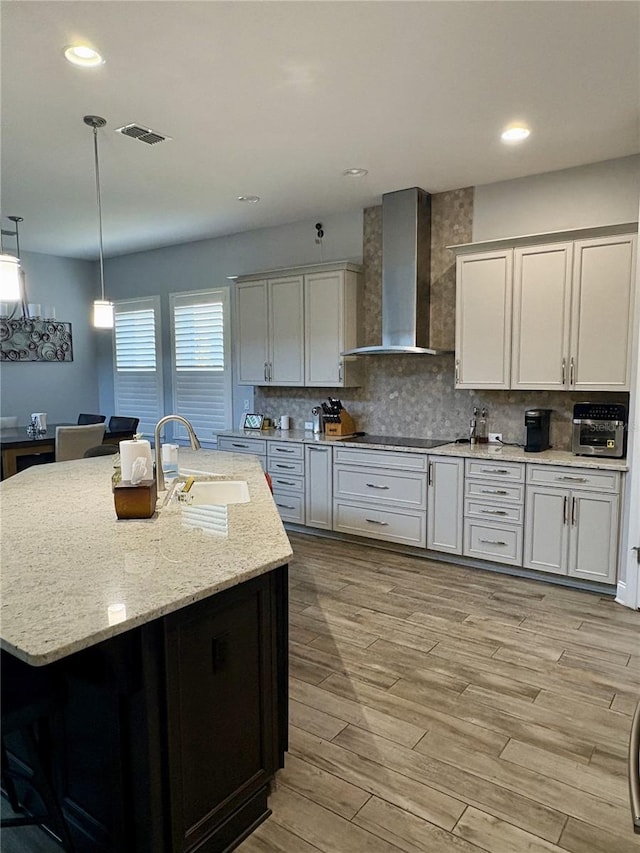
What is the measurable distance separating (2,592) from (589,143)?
4.05m

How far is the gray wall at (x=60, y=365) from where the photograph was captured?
22.9 feet

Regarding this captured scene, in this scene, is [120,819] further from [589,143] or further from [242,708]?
[589,143]

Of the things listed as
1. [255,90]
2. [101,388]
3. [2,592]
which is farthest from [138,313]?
[2,592]

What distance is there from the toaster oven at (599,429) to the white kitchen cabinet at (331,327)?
78.2 inches

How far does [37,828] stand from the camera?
1856mm

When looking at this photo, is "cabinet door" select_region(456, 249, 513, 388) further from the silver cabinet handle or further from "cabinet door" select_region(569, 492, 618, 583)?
the silver cabinet handle

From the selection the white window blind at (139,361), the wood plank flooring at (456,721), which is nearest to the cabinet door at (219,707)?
the wood plank flooring at (456,721)

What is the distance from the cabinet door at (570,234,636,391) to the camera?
369cm

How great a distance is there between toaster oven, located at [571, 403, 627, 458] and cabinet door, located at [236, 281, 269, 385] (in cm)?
296

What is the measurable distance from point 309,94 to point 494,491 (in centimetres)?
277

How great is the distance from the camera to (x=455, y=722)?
7.88ft

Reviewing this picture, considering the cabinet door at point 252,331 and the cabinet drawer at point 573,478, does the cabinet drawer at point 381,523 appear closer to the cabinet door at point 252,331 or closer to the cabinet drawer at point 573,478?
the cabinet drawer at point 573,478

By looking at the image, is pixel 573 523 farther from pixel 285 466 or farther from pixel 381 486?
pixel 285 466

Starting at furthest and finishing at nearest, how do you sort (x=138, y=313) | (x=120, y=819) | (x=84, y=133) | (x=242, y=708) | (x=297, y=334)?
(x=138, y=313), (x=297, y=334), (x=84, y=133), (x=242, y=708), (x=120, y=819)
